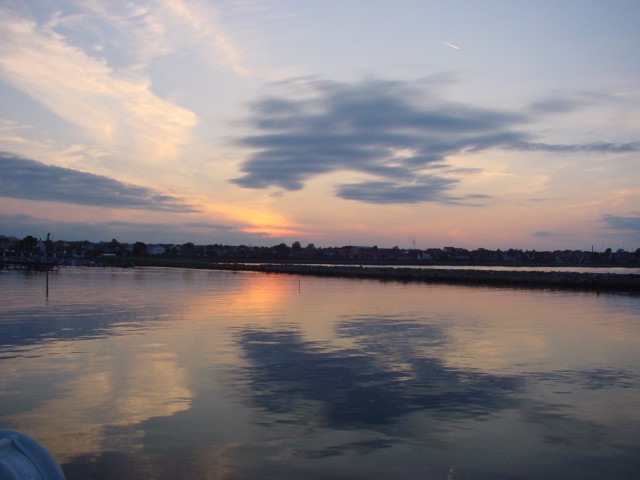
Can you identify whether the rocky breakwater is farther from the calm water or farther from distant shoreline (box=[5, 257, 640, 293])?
the calm water

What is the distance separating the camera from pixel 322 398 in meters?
11.6

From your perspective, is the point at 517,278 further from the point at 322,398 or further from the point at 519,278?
the point at 322,398

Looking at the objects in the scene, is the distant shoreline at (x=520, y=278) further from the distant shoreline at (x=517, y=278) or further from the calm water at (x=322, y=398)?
the calm water at (x=322, y=398)

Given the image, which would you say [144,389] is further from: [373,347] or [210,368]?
[373,347]

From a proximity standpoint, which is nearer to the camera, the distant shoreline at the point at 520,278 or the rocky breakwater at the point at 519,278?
the distant shoreline at the point at 520,278

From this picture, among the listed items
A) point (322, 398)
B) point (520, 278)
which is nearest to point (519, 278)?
point (520, 278)

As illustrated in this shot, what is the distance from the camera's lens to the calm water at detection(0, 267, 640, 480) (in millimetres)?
8172

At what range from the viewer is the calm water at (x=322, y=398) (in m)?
8.17

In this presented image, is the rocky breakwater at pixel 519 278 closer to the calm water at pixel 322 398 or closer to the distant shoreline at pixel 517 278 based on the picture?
the distant shoreline at pixel 517 278

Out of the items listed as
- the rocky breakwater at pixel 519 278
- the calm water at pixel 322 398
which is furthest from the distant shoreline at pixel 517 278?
the calm water at pixel 322 398

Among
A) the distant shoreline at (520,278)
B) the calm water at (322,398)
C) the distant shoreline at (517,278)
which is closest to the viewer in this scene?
the calm water at (322,398)

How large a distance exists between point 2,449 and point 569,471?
6.88 meters

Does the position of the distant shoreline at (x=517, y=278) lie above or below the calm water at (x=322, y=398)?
→ above

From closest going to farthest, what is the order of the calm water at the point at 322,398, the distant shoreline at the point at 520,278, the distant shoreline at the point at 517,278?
the calm water at the point at 322,398, the distant shoreline at the point at 520,278, the distant shoreline at the point at 517,278
